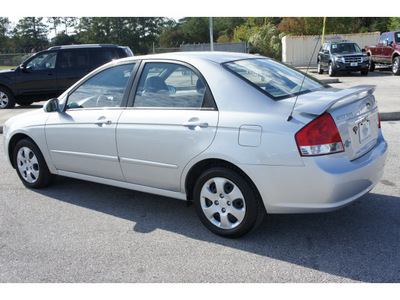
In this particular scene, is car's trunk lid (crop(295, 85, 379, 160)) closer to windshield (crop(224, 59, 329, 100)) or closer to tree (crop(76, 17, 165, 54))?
windshield (crop(224, 59, 329, 100))

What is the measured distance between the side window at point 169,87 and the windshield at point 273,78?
36cm

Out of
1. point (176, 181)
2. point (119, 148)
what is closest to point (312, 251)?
point (176, 181)

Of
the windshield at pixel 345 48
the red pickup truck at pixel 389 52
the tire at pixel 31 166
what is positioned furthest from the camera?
the windshield at pixel 345 48

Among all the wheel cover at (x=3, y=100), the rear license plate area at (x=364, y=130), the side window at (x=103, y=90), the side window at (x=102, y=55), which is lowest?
the wheel cover at (x=3, y=100)

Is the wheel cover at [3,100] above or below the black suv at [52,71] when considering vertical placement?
below

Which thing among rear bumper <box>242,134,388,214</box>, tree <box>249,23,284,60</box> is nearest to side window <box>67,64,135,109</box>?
rear bumper <box>242,134,388,214</box>

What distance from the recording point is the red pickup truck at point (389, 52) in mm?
18438

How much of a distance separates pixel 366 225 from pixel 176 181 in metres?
1.80

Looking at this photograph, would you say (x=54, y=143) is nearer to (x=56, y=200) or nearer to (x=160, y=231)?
(x=56, y=200)

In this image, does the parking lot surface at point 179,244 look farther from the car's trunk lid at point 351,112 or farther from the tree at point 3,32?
the tree at point 3,32

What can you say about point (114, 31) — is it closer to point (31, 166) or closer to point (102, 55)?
point (102, 55)

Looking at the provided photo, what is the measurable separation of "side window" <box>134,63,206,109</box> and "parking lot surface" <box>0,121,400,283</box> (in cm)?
118

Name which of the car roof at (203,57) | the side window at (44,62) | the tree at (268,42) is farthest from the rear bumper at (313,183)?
the tree at (268,42)

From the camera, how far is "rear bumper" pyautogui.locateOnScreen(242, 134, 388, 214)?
3027 millimetres
